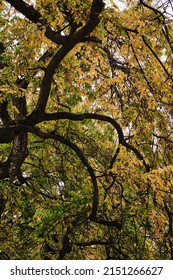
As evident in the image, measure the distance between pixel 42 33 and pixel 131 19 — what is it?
37.8 inches

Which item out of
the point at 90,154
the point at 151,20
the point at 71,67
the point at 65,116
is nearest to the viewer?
the point at 151,20

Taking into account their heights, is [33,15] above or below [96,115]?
above

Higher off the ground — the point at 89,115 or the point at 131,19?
the point at 131,19

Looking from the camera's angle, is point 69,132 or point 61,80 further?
point 69,132

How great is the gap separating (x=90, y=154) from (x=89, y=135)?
3.58 feet

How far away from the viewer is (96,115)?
211 inches

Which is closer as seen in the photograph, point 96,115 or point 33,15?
point 33,15

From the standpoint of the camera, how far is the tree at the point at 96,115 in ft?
13.9

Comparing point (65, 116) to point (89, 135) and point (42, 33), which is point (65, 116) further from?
point (89, 135)

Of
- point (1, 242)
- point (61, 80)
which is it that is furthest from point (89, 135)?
point (1, 242)

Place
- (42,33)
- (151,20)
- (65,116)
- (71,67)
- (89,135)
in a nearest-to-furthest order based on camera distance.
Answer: (151,20)
(42,33)
(65,116)
(71,67)
(89,135)

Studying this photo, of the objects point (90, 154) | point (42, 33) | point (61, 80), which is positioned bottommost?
point (90, 154)

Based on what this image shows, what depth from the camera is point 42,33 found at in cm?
420

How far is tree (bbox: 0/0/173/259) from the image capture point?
4.23 metres
